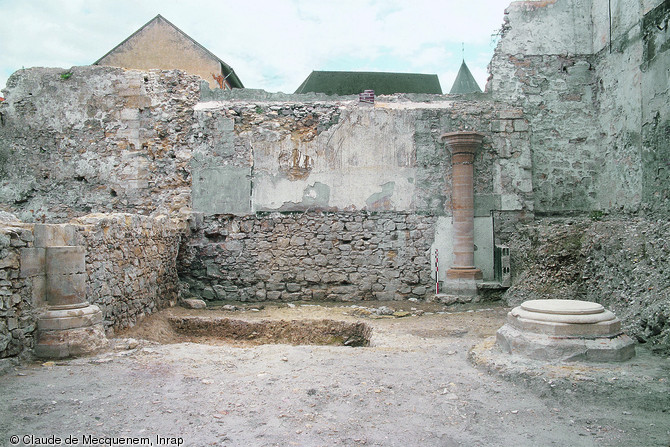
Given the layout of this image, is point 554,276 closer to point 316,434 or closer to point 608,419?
point 608,419

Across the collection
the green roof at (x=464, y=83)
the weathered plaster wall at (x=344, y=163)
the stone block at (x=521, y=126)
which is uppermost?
the green roof at (x=464, y=83)

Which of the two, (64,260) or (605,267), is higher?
(64,260)

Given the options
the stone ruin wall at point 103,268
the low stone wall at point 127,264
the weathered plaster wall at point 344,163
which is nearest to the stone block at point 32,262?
the stone ruin wall at point 103,268

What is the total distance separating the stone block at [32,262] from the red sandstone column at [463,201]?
24.9ft

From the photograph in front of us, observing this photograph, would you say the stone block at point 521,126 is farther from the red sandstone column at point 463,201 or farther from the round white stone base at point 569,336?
the round white stone base at point 569,336

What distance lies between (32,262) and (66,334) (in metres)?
0.89

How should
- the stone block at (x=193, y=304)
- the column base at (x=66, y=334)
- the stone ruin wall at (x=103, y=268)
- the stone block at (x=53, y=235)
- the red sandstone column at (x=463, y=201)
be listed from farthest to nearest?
the red sandstone column at (x=463, y=201) < the stone block at (x=193, y=304) < the stone block at (x=53, y=235) < the column base at (x=66, y=334) < the stone ruin wall at (x=103, y=268)

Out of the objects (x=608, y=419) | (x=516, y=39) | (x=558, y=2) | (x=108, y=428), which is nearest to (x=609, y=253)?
(x=608, y=419)

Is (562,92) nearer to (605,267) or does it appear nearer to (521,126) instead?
(521,126)

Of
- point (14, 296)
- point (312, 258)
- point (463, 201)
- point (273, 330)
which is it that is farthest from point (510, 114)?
point (14, 296)

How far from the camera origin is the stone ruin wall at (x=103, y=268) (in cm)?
508

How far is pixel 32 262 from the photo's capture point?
5.37m

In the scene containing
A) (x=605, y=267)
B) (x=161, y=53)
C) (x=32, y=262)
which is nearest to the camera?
(x=32, y=262)

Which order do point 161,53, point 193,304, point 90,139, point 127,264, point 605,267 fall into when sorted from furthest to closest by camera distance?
point 161,53, point 90,139, point 193,304, point 605,267, point 127,264
